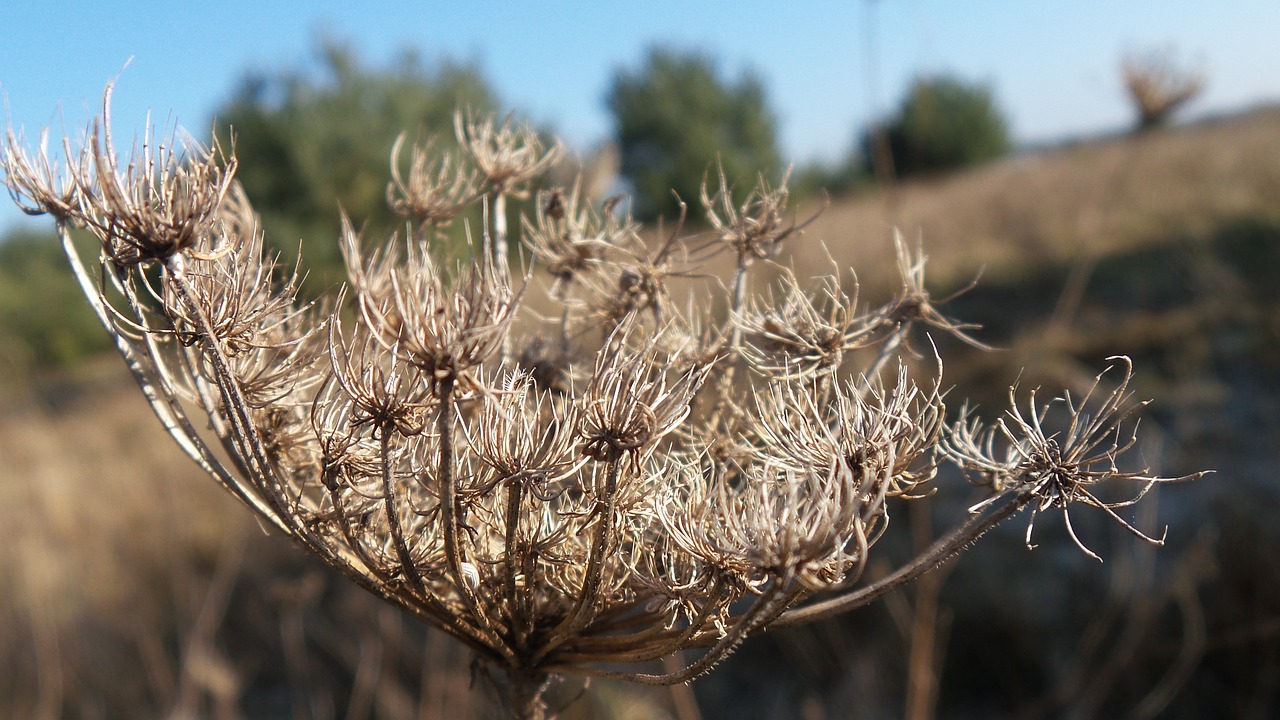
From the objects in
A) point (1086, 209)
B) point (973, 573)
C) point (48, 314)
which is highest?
point (48, 314)

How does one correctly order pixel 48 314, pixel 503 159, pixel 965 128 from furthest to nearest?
pixel 965 128
pixel 48 314
pixel 503 159

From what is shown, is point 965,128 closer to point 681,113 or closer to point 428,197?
point 681,113

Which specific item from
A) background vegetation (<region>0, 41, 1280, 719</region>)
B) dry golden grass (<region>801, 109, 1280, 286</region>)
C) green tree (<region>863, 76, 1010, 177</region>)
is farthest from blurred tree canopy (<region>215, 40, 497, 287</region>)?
green tree (<region>863, 76, 1010, 177</region>)

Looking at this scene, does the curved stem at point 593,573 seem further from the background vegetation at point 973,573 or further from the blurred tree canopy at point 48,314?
the blurred tree canopy at point 48,314

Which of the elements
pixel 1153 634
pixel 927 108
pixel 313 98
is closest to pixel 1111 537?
pixel 1153 634

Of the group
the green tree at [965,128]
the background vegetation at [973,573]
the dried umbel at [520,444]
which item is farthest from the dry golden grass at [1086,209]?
the green tree at [965,128]

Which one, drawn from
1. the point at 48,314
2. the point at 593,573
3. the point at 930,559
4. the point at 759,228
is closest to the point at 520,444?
the point at 593,573

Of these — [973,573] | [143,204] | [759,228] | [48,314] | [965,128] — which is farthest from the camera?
[965,128]
